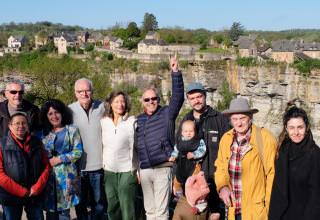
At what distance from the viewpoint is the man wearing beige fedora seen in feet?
11.2

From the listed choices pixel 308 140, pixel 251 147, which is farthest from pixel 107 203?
pixel 308 140

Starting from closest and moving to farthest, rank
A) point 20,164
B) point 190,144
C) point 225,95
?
1. point 20,164
2. point 190,144
3. point 225,95

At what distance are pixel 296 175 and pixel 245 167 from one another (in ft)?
1.39

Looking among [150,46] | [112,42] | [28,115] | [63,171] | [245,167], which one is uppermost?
[112,42]

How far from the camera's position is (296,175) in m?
3.18

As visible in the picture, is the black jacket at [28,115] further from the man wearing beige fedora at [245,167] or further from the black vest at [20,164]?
the man wearing beige fedora at [245,167]

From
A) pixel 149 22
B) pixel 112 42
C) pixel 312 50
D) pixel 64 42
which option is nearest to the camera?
pixel 312 50

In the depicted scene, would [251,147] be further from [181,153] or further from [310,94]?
[310,94]

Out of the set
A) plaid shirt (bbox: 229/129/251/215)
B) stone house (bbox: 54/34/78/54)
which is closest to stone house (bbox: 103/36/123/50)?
stone house (bbox: 54/34/78/54)

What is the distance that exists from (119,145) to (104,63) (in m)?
35.6

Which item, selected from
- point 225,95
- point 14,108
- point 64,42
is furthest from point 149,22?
point 14,108

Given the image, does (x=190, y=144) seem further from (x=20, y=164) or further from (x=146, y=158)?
(x=20, y=164)

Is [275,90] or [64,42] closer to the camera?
[275,90]

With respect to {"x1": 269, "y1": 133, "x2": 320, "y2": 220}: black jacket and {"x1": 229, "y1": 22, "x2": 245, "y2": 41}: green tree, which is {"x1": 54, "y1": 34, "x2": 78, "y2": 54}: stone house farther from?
{"x1": 269, "y1": 133, "x2": 320, "y2": 220}: black jacket
